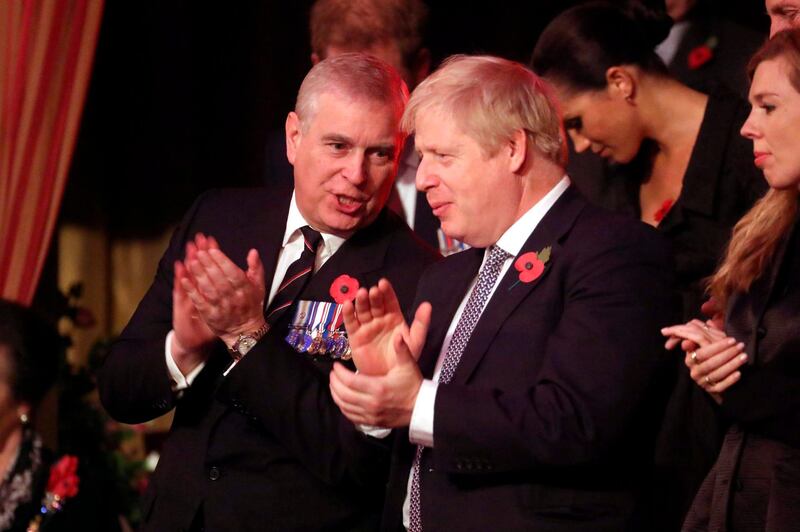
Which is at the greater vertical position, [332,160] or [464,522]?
[332,160]

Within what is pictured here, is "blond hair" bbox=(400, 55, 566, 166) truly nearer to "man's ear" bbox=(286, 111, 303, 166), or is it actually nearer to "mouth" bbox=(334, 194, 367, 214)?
"mouth" bbox=(334, 194, 367, 214)

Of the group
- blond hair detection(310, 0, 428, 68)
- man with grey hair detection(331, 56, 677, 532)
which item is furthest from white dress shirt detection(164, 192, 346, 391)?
blond hair detection(310, 0, 428, 68)

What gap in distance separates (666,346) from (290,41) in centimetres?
315

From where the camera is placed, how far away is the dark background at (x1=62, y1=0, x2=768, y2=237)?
518cm

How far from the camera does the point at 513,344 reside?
2.39m

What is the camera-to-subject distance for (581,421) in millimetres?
2256

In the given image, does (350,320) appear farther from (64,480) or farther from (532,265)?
(64,480)

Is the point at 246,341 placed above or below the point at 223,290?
below

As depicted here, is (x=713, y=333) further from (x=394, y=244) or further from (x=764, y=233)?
(x=394, y=244)

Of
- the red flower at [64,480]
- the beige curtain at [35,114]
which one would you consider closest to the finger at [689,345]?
the red flower at [64,480]

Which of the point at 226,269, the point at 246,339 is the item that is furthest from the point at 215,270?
the point at 246,339

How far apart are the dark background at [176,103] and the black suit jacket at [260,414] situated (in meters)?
2.32

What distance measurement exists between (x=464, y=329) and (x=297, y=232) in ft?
1.88

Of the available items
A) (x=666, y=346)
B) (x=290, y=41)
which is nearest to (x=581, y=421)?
(x=666, y=346)
